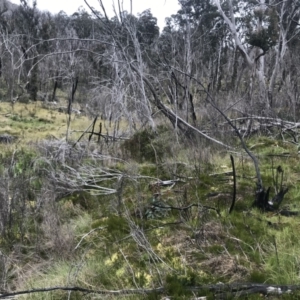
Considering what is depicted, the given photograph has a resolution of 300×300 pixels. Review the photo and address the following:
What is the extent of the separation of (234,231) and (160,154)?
3.01 meters

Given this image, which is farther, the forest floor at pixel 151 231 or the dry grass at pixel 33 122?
the dry grass at pixel 33 122

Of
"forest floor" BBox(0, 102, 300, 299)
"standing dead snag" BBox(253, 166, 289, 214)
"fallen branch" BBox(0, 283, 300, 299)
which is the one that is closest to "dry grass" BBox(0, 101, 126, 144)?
"forest floor" BBox(0, 102, 300, 299)

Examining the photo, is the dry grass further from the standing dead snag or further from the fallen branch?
the fallen branch

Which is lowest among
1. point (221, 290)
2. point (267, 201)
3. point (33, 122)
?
point (33, 122)

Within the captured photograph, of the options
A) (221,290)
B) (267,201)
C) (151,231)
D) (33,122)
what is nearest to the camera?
(221,290)

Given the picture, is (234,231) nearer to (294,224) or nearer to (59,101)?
(294,224)

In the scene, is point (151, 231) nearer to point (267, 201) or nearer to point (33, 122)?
point (267, 201)

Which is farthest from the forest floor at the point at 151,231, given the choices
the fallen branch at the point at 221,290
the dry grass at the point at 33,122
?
the dry grass at the point at 33,122

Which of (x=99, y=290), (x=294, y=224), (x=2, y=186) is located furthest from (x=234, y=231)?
(x=2, y=186)

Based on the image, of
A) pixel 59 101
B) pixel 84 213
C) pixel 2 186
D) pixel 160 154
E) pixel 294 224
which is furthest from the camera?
pixel 59 101

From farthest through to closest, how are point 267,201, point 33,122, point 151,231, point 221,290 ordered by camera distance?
point 33,122
point 267,201
point 151,231
point 221,290

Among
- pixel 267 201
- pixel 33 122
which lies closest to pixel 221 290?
pixel 267 201

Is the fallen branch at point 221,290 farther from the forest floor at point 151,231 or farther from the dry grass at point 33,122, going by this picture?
the dry grass at point 33,122

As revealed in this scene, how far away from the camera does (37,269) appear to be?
323cm
